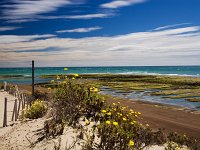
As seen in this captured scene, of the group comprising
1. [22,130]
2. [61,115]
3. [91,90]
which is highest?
[91,90]

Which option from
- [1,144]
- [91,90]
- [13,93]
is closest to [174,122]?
[91,90]

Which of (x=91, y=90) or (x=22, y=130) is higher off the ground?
(x=91, y=90)

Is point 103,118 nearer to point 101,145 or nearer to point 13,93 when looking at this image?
point 101,145

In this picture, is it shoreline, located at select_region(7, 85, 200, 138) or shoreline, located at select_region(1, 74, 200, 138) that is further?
shoreline, located at select_region(1, 74, 200, 138)

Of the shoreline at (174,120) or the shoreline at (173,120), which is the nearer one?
the shoreline at (173,120)

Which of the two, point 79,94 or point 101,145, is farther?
point 79,94

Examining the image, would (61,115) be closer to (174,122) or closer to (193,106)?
(174,122)

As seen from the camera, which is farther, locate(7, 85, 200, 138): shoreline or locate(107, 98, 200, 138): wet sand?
locate(107, 98, 200, 138): wet sand

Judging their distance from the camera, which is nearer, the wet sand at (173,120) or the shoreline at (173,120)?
the shoreline at (173,120)

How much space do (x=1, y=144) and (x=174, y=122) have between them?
14.4 m

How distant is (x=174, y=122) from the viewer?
21.4m

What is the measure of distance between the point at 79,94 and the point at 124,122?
1795 mm

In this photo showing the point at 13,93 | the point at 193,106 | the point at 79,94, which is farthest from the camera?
the point at 13,93

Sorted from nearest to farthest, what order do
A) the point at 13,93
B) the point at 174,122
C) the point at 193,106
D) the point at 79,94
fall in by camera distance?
the point at 79,94 < the point at 174,122 < the point at 193,106 < the point at 13,93
